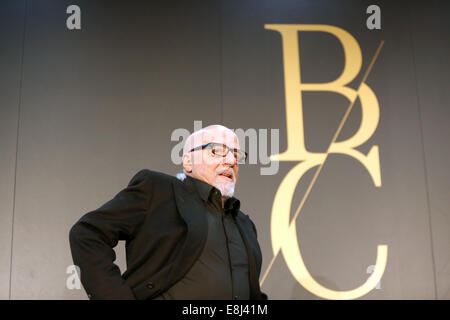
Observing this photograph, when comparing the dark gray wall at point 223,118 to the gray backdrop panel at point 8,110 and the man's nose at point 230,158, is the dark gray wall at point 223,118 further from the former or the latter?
the man's nose at point 230,158

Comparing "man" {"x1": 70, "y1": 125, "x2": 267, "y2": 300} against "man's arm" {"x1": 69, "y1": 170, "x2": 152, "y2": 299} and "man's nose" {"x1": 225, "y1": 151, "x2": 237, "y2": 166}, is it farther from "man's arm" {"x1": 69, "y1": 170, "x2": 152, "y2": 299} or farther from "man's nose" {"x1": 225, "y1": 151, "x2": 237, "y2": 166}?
"man's nose" {"x1": 225, "y1": 151, "x2": 237, "y2": 166}

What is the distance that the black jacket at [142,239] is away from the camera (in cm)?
147

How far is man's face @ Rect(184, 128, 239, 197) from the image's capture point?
1.88 meters

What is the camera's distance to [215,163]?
1.90m

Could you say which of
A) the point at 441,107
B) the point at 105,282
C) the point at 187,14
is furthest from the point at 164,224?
the point at 441,107

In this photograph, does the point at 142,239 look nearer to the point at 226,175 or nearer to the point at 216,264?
the point at 216,264

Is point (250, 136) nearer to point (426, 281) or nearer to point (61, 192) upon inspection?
point (61, 192)

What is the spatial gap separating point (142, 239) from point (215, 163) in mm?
473

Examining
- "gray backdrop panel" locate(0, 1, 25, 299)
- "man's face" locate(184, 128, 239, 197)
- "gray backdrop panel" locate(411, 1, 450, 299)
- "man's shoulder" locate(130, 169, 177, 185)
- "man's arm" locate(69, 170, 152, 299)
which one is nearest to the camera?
"man's arm" locate(69, 170, 152, 299)

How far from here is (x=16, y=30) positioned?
334 centimetres

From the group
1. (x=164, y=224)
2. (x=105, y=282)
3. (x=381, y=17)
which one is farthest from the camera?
(x=381, y=17)

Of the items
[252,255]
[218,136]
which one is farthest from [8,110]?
[252,255]

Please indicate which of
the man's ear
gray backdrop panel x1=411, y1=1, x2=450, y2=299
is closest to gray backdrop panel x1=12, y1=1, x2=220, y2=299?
the man's ear

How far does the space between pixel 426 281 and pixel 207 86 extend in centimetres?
204
